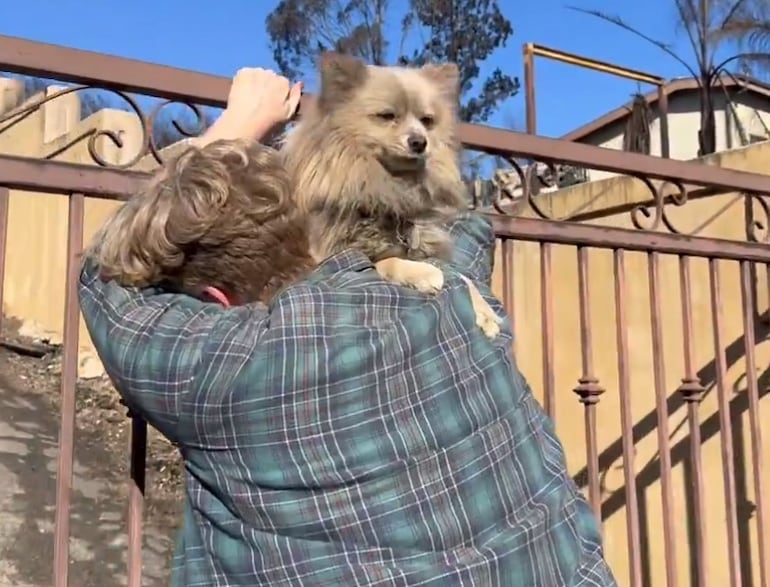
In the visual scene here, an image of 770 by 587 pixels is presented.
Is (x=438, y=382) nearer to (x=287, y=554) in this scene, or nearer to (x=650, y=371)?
(x=287, y=554)

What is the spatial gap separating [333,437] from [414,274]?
0.65m

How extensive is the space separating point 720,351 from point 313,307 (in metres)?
2.02

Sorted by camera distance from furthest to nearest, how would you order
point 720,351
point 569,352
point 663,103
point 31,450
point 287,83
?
1. point 31,450
2. point 663,103
3. point 569,352
4. point 720,351
5. point 287,83

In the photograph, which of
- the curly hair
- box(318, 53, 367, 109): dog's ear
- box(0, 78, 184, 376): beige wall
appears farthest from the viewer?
box(0, 78, 184, 376): beige wall

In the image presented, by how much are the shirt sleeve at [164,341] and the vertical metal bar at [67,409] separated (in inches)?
16.4

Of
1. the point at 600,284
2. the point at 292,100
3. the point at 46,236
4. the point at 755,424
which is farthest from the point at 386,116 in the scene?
the point at 46,236

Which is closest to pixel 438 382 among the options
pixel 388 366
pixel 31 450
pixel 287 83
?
pixel 388 366

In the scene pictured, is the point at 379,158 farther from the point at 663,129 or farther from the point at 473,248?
the point at 663,129

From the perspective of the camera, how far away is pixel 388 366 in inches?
57.1

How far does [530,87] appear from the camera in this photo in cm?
503

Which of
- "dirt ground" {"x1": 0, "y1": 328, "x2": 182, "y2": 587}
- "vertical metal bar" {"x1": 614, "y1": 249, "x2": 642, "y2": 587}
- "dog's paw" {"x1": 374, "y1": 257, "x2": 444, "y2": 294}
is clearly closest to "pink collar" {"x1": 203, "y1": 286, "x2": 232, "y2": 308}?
"dog's paw" {"x1": 374, "y1": 257, "x2": 444, "y2": 294}

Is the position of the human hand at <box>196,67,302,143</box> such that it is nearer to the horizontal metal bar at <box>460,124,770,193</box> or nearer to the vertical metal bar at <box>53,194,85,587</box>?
the vertical metal bar at <box>53,194,85,587</box>

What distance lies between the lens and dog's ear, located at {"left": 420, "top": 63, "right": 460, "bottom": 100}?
304cm

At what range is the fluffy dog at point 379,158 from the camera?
2.53m
